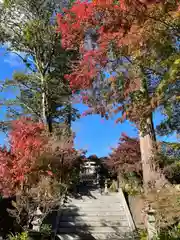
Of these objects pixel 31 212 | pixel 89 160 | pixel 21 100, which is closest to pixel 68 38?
pixel 31 212

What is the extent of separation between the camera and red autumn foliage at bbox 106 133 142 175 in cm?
1494

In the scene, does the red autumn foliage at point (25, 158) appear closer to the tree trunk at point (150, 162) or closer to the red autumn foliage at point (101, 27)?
the red autumn foliage at point (101, 27)

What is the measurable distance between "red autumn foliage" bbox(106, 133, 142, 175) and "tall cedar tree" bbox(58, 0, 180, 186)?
3.93m

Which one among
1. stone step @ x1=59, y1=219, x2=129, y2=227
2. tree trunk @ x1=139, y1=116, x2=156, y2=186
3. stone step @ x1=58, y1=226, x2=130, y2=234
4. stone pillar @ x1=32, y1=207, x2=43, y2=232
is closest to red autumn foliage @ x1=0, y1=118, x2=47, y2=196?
stone pillar @ x1=32, y1=207, x2=43, y2=232

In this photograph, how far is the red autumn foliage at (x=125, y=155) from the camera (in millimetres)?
14940

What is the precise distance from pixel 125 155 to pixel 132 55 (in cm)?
873

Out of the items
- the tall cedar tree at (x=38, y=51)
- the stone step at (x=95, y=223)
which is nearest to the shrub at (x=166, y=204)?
the stone step at (x=95, y=223)

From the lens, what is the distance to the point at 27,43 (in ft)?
56.5

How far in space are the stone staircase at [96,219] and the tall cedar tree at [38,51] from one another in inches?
→ 254

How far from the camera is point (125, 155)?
15461 mm

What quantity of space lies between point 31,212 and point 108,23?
5.81 m

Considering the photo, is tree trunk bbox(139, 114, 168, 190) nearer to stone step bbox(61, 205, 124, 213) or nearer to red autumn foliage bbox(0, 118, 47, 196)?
stone step bbox(61, 205, 124, 213)

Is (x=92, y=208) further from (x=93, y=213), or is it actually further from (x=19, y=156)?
(x=19, y=156)

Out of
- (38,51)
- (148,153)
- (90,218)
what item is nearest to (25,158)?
(90,218)
